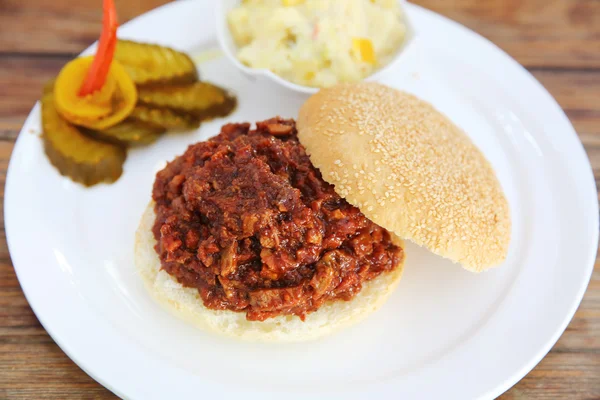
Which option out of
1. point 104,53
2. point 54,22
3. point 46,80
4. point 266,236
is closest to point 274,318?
point 266,236

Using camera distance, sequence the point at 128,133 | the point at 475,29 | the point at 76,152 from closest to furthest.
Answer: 1. the point at 76,152
2. the point at 128,133
3. the point at 475,29

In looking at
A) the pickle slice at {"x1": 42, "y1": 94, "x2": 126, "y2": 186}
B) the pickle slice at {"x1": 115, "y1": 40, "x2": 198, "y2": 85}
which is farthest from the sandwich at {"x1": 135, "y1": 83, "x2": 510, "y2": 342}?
the pickle slice at {"x1": 115, "y1": 40, "x2": 198, "y2": 85}

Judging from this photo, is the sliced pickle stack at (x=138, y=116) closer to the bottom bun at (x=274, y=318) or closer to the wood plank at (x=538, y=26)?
the bottom bun at (x=274, y=318)

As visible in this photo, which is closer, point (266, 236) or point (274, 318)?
point (266, 236)

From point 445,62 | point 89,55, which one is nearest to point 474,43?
point 445,62

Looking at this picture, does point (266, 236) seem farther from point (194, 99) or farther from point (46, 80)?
point (46, 80)

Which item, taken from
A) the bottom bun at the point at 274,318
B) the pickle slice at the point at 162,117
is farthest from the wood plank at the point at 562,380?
the pickle slice at the point at 162,117
